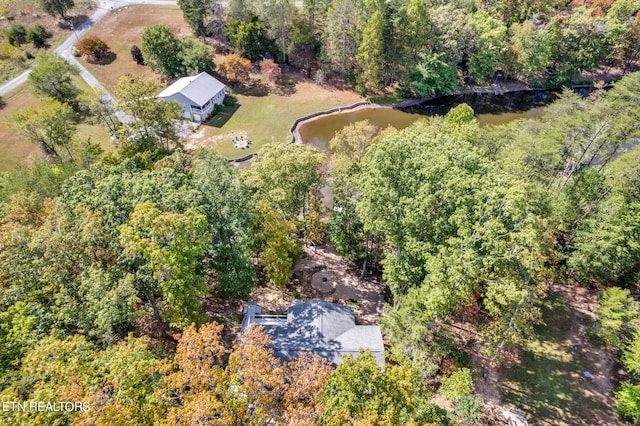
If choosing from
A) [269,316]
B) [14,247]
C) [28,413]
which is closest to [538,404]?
[269,316]

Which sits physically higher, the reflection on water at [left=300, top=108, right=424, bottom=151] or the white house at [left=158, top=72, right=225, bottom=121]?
the white house at [left=158, top=72, right=225, bottom=121]

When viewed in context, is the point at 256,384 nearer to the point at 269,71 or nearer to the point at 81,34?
the point at 269,71

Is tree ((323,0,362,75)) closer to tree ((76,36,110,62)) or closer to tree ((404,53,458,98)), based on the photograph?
tree ((404,53,458,98))

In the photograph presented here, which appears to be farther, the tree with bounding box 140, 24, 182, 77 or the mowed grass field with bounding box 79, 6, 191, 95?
the mowed grass field with bounding box 79, 6, 191, 95

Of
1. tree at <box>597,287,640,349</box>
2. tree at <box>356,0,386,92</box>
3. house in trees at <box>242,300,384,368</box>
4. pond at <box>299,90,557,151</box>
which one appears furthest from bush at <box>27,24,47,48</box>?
tree at <box>597,287,640,349</box>

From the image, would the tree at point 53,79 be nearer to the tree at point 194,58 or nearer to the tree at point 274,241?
the tree at point 194,58

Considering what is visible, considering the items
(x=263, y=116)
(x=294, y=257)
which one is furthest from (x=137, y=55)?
(x=294, y=257)

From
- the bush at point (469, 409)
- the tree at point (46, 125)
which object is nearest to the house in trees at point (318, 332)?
the bush at point (469, 409)

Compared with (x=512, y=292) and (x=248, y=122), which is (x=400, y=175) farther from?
(x=248, y=122)
